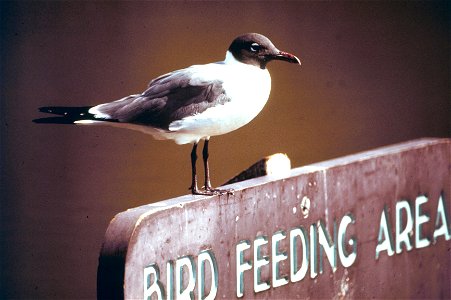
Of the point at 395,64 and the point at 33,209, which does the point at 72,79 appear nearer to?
the point at 33,209

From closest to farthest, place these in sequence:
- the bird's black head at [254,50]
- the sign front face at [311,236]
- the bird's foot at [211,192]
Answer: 1. the sign front face at [311,236]
2. the bird's foot at [211,192]
3. the bird's black head at [254,50]

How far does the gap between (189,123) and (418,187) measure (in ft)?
3.06

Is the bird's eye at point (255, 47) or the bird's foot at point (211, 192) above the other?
the bird's eye at point (255, 47)

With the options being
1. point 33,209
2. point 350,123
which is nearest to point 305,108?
point 350,123

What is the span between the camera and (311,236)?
3.12 m

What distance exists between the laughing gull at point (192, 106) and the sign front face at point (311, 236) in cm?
17

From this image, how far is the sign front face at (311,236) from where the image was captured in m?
2.63

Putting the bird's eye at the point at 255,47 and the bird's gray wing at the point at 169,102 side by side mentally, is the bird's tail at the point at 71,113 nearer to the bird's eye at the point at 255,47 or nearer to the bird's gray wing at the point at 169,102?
the bird's gray wing at the point at 169,102

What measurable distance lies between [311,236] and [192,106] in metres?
0.50

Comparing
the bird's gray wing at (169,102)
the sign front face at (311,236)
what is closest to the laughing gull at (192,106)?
the bird's gray wing at (169,102)

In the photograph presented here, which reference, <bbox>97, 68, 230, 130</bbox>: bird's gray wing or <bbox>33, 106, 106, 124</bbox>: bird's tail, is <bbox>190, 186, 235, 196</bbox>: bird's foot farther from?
<bbox>33, 106, 106, 124</bbox>: bird's tail

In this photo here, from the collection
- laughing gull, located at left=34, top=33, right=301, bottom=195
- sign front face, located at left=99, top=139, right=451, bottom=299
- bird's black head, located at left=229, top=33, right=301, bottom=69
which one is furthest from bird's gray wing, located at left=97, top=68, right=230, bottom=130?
sign front face, located at left=99, top=139, right=451, bottom=299

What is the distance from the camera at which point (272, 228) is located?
2.99m

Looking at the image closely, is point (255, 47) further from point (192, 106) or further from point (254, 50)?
point (192, 106)
